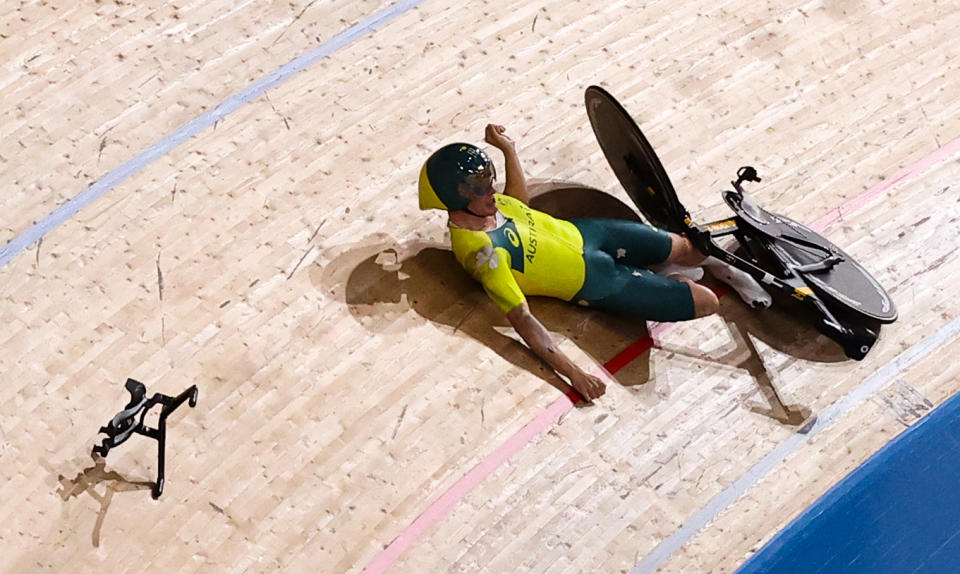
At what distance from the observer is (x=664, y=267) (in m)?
5.98

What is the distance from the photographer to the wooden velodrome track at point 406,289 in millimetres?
5230

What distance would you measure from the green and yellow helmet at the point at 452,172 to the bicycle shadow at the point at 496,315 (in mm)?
510

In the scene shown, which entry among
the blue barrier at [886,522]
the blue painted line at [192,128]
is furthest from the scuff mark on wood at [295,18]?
the blue barrier at [886,522]

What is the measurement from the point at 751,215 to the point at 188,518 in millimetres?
2774

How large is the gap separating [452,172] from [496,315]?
0.76 m

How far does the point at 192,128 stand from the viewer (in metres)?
6.46

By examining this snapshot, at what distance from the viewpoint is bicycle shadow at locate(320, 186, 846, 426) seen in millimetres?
5750

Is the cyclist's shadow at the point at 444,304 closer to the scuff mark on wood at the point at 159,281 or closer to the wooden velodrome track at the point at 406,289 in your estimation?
the wooden velodrome track at the point at 406,289

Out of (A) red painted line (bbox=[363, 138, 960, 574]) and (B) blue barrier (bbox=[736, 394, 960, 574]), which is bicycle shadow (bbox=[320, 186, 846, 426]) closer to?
(A) red painted line (bbox=[363, 138, 960, 574])

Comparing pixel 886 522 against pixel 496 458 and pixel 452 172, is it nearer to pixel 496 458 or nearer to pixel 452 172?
pixel 496 458

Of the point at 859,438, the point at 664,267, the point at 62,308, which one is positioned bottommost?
the point at 859,438

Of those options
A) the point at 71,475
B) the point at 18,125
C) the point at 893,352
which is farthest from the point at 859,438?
the point at 18,125

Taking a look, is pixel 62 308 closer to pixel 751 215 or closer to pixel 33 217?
pixel 33 217

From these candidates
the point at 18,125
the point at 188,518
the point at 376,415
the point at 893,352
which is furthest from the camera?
the point at 18,125
